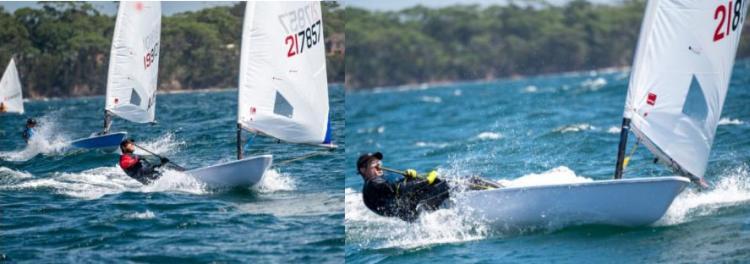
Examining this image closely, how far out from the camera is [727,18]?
762 cm

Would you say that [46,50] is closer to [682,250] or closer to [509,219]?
[509,219]

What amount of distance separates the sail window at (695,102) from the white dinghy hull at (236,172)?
3.17 m

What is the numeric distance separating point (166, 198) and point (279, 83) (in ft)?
5.06

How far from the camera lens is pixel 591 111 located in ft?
71.5

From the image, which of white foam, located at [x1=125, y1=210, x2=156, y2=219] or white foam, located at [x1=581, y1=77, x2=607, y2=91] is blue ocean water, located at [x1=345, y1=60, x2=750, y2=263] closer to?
white foam, located at [x1=125, y1=210, x2=156, y2=219]

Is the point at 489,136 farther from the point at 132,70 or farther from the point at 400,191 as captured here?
the point at 400,191

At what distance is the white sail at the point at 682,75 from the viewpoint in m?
7.45

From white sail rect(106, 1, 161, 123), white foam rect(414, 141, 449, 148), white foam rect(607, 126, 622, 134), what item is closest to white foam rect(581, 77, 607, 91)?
white foam rect(414, 141, 449, 148)

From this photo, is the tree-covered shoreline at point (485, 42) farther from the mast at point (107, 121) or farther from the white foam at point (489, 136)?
the mast at point (107, 121)

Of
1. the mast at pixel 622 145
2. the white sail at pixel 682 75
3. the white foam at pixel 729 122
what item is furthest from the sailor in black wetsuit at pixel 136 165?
the white foam at pixel 729 122

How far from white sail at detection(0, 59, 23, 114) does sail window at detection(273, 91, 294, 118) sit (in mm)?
2062

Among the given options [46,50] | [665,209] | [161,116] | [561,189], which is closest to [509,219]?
[561,189]

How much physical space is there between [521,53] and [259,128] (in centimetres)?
8193

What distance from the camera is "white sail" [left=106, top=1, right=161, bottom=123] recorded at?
28.6 ft
